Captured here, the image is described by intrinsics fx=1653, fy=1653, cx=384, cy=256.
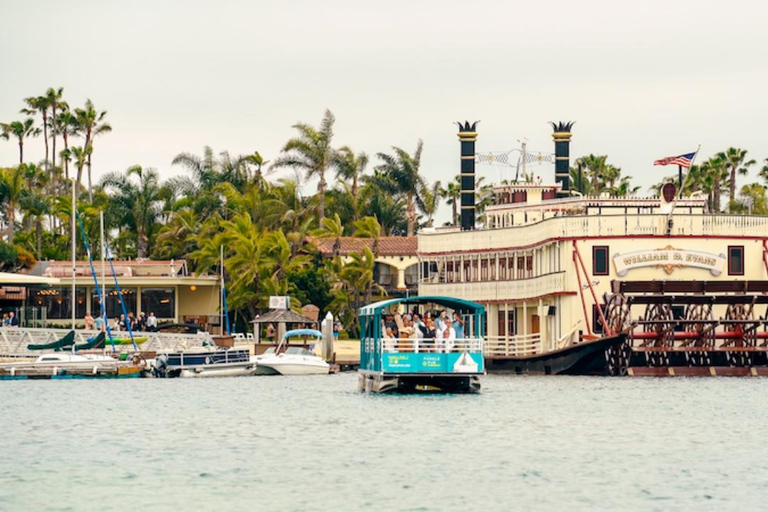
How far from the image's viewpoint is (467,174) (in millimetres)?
72938

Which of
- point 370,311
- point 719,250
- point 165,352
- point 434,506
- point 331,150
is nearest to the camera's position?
point 434,506

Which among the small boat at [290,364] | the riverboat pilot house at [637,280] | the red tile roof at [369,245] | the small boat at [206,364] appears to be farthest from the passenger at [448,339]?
the red tile roof at [369,245]

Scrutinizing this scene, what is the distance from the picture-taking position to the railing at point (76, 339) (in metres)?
65.8

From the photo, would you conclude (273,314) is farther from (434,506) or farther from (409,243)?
(434,506)

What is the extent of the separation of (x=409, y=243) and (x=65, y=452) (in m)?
62.5

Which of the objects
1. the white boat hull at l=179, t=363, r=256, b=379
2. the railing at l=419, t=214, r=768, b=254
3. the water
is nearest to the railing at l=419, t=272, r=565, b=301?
the railing at l=419, t=214, r=768, b=254

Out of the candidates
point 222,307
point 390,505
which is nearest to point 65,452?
point 390,505

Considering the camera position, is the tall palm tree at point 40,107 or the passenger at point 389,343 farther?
the tall palm tree at point 40,107

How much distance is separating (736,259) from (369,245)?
37.5 metres

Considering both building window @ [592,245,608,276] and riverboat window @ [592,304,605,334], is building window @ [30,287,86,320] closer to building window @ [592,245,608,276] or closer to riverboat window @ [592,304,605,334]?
riverboat window @ [592,304,605,334]

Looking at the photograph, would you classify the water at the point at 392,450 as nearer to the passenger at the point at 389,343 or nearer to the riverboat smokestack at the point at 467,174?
the passenger at the point at 389,343

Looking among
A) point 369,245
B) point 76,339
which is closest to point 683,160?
point 76,339

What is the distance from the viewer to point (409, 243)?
3782 inches

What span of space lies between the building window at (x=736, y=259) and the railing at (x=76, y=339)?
71.1 ft
